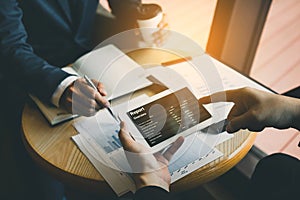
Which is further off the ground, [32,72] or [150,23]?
[150,23]

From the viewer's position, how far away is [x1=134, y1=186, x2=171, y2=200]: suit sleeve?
2.31 feet

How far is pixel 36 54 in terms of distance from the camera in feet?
3.74

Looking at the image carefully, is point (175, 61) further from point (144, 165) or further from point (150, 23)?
point (144, 165)

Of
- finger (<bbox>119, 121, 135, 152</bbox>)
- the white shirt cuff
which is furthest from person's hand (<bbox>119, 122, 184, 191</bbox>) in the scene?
the white shirt cuff

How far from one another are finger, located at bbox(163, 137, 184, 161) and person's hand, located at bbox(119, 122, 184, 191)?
2 centimetres

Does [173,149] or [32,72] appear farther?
[32,72]

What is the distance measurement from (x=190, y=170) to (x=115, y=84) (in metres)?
0.34

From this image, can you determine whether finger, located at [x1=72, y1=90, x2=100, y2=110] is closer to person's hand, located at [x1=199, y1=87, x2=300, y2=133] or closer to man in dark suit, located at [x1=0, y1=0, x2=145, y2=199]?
man in dark suit, located at [x1=0, y1=0, x2=145, y2=199]

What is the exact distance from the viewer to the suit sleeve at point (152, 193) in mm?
703

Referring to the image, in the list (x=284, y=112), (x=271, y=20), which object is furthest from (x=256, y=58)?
(x=284, y=112)

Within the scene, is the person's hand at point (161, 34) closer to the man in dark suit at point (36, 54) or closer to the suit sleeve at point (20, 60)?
the man in dark suit at point (36, 54)

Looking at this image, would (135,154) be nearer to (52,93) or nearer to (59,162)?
(59,162)

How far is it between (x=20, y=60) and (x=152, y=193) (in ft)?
1.76

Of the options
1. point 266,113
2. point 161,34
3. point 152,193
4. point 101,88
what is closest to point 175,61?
point 161,34
